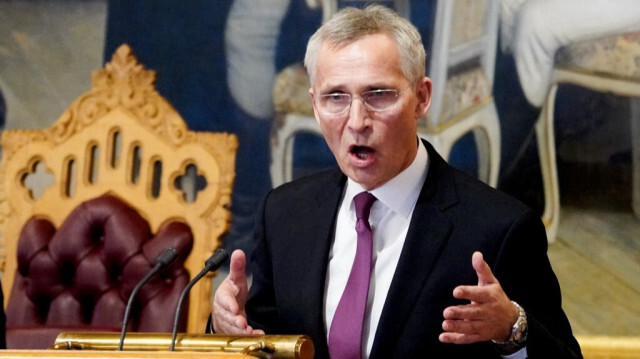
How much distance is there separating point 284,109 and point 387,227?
1.64 meters

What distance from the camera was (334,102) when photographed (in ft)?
7.91

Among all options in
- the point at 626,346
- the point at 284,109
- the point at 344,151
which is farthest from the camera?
the point at 284,109

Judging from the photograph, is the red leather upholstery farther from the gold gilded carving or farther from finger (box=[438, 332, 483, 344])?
finger (box=[438, 332, 483, 344])

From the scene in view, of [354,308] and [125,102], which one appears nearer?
[354,308]

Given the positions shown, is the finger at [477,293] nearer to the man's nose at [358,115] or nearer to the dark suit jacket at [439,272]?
the dark suit jacket at [439,272]

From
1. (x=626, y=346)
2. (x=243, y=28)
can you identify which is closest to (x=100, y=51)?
(x=243, y=28)

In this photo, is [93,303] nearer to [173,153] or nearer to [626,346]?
[173,153]

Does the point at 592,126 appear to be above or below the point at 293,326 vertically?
above

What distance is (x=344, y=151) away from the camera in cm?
237

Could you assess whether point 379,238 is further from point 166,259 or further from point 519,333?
point 166,259

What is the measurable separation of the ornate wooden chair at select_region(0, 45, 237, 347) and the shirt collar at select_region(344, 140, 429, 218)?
709mm

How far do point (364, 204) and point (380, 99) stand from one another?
28 centimetres

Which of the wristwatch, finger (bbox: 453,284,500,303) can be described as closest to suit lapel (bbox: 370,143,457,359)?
the wristwatch

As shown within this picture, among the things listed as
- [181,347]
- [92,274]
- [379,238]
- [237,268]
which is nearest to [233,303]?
[237,268]
